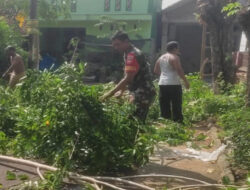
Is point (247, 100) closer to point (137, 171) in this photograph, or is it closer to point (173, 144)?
point (173, 144)

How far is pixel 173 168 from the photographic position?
5.46 metres

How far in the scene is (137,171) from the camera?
16.9 feet

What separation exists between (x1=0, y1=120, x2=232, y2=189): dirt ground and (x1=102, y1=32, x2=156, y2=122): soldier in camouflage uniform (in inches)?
25.2

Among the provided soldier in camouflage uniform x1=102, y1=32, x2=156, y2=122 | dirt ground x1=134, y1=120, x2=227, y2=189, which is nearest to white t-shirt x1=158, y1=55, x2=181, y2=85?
dirt ground x1=134, y1=120, x2=227, y2=189

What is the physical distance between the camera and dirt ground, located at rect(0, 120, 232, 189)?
474cm

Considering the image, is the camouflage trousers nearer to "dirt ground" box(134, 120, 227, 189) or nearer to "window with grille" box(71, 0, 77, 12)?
"dirt ground" box(134, 120, 227, 189)

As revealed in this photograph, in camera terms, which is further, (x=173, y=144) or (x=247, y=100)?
(x=247, y=100)

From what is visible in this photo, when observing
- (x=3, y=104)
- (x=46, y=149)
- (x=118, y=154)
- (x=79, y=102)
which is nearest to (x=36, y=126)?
(x=46, y=149)

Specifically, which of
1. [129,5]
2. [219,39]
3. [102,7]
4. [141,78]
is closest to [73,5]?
[102,7]

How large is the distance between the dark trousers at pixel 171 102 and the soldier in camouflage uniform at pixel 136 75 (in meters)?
1.88

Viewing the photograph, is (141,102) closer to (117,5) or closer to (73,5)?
(117,5)

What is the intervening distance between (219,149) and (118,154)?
196 centimetres

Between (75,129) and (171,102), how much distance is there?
3.50 metres

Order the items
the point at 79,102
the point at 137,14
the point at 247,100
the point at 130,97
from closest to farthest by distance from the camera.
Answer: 1. the point at 79,102
2. the point at 130,97
3. the point at 247,100
4. the point at 137,14
